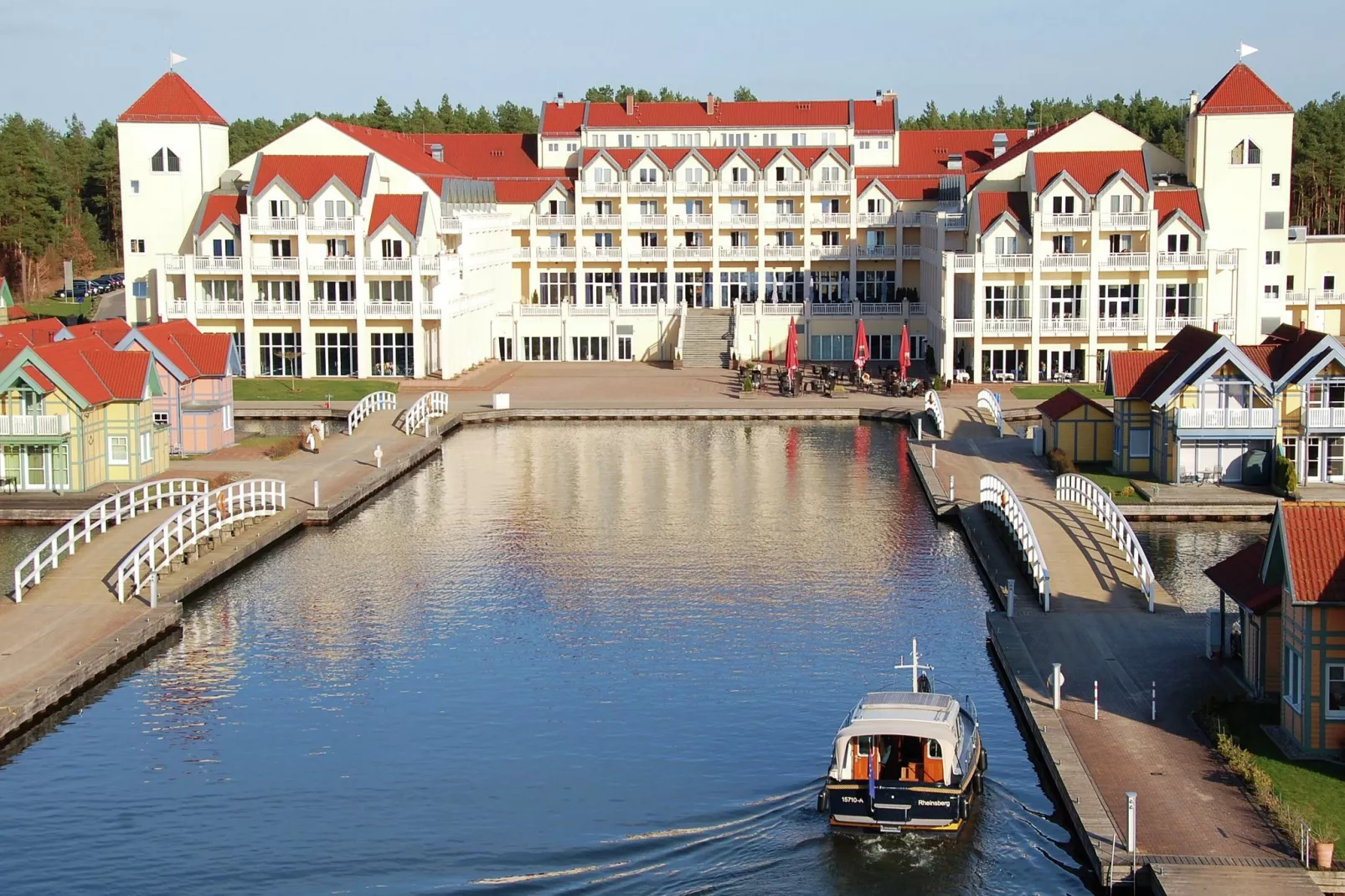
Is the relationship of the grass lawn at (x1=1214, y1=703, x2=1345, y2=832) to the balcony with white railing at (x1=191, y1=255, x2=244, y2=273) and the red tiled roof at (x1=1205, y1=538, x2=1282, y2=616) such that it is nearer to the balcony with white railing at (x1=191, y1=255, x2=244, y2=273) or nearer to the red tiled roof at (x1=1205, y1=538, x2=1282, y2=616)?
the red tiled roof at (x1=1205, y1=538, x2=1282, y2=616)

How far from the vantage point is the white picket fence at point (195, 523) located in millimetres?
37812

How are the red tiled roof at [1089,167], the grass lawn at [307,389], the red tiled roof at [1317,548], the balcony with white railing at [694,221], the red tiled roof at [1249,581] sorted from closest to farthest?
the red tiled roof at [1317,548]
the red tiled roof at [1249,581]
the grass lawn at [307,389]
the red tiled roof at [1089,167]
the balcony with white railing at [694,221]

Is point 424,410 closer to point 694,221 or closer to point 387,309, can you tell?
point 387,309

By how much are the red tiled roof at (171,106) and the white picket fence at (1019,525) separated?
160 feet

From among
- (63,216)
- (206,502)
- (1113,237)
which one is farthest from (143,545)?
(63,216)

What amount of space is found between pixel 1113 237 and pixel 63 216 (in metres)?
88.3

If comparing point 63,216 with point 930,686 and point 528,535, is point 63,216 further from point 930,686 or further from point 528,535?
point 930,686

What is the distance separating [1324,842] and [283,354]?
206ft

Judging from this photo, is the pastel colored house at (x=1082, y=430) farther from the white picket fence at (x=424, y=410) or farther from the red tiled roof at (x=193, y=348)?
the red tiled roof at (x=193, y=348)

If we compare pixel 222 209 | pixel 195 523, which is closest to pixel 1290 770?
pixel 195 523

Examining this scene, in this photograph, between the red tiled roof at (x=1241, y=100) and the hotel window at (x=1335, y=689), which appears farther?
the red tiled roof at (x=1241, y=100)

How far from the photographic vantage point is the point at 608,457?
196 feet

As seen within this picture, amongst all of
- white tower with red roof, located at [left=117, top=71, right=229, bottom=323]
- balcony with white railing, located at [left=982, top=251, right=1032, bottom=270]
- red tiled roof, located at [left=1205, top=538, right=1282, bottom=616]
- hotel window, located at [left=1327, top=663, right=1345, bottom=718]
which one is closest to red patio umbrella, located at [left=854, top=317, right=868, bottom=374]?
balcony with white railing, located at [left=982, top=251, right=1032, bottom=270]

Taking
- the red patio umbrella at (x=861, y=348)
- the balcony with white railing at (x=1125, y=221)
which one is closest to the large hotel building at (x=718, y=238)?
the balcony with white railing at (x=1125, y=221)
